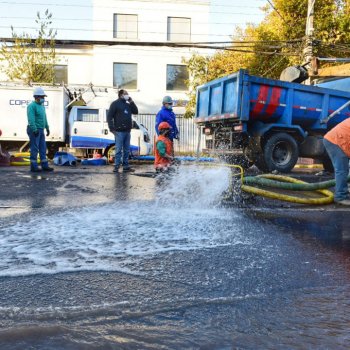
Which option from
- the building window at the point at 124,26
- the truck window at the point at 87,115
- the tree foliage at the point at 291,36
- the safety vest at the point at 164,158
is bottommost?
the safety vest at the point at 164,158

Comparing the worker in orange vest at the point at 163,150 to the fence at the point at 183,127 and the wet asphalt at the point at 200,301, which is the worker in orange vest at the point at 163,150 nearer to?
the wet asphalt at the point at 200,301

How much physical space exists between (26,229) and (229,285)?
224 cm

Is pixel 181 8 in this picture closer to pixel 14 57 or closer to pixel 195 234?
pixel 14 57

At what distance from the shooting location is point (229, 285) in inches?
102

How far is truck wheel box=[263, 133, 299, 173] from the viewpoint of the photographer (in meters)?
9.98

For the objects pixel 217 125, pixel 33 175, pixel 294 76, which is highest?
pixel 294 76

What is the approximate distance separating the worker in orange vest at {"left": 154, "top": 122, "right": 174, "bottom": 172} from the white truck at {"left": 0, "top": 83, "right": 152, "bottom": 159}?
6.98 metres

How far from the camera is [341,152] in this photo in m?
5.71

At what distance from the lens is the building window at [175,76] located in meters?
26.2

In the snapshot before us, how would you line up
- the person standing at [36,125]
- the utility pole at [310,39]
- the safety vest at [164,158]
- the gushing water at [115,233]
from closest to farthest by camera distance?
1. the gushing water at [115,233]
2. the safety vest at [164,158]
3. the person standing at [36,125]
4. the utility pole at [310,39]

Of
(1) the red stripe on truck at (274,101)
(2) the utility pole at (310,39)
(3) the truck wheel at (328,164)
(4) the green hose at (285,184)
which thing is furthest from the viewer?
(2) the utility pole at (310,39)

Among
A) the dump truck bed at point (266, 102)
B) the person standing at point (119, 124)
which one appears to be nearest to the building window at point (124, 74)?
the dump truck bed at point (266, 102)

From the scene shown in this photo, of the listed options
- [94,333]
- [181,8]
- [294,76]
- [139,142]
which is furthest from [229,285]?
[181,8]

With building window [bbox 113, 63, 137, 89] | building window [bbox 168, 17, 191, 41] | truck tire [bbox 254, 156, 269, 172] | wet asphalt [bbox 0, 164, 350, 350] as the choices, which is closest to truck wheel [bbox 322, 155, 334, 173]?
truck tire [bbox 254, 156, 269, 172]
